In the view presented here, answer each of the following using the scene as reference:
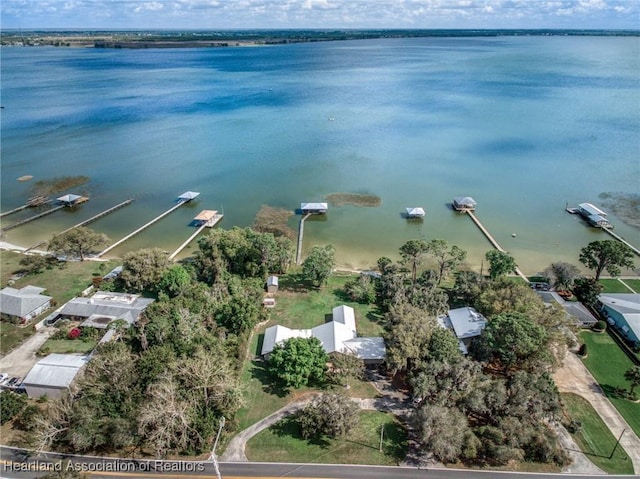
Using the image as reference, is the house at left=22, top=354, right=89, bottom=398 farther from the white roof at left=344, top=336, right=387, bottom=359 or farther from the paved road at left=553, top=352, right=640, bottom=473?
the paved road at left=553, top=352, right=640, bottom=473

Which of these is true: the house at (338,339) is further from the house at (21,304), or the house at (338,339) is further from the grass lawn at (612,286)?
the grass lawn at (612,286)

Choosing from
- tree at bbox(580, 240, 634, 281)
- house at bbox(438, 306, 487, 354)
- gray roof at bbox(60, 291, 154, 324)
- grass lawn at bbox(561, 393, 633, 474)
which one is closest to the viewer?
grass lawn at bbox(561, 393, 633, 474)

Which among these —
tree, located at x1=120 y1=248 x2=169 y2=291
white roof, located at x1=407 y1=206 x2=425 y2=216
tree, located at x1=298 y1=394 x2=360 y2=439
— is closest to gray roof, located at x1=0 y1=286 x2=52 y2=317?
tree, located at x1=120 y1=248 x2=169 y2=291

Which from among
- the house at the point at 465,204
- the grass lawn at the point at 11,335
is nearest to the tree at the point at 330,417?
the grass lawn at the point at 11,335

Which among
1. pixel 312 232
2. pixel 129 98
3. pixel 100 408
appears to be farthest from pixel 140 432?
pixel 129 98

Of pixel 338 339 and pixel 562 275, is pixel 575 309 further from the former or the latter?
pixel 338 339

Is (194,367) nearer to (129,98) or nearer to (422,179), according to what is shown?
(422,179)

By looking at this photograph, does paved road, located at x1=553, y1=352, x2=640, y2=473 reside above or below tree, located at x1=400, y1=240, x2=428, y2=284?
below
